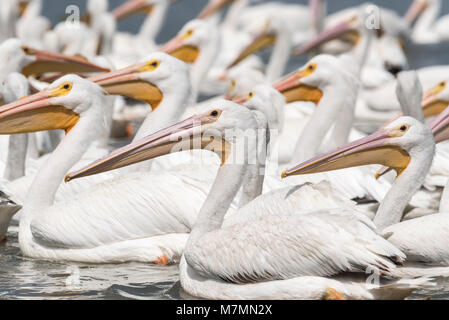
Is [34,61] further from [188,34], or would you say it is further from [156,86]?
[156,86]

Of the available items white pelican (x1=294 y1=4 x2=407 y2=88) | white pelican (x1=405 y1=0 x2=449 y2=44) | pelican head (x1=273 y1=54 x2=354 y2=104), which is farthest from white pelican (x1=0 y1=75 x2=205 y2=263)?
white pelican (x1=405 y1=0 x2=449 y2=44)

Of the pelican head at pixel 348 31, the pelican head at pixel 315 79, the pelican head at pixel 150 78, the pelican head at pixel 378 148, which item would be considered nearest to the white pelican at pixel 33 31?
the pelican head at pixel 348 31

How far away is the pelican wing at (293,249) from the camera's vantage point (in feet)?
13.3

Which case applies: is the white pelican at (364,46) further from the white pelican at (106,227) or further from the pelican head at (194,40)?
the white pelican at (106,227)

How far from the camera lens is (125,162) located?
16.2ft

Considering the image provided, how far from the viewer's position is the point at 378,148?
4.96 metres

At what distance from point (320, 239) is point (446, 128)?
1.96 m

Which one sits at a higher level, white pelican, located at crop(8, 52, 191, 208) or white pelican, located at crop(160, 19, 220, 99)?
white pelican, located at crop(160, 19, 220, 99)

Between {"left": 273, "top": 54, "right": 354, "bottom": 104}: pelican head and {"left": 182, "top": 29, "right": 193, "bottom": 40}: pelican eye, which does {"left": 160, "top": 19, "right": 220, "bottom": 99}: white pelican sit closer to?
{"left": 182, "top": 29, "right": 193, "bottom": 40}: pelican eye

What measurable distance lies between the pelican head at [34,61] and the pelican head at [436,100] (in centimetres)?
240

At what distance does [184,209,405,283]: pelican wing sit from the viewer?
4.05 metres

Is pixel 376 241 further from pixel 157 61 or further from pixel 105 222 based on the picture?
pixel 157 61

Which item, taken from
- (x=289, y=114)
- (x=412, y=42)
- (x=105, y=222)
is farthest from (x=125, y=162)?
(x=412, y=42)

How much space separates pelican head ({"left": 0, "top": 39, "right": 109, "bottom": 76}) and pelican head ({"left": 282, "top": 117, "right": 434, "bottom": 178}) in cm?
338
